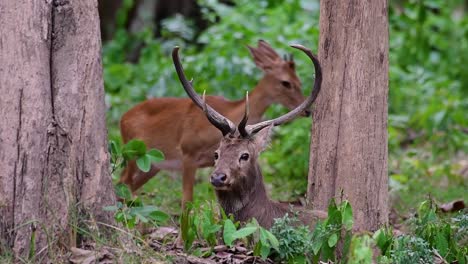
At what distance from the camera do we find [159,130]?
432 inches

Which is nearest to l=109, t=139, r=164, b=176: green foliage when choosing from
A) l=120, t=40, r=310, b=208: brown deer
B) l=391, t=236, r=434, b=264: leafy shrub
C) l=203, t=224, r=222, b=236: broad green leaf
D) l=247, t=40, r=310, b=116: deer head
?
l=203, t=224, r=222, b=236: broad green leaf

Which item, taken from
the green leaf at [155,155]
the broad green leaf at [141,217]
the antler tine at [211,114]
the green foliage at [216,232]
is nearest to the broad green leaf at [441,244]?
the green foliage at [216,232]

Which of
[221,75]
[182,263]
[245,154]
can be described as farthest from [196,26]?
[182,263]

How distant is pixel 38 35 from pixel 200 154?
14.5 ft

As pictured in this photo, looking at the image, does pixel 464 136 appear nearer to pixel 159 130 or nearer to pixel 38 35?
pixel 159 130

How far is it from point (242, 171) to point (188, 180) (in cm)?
271

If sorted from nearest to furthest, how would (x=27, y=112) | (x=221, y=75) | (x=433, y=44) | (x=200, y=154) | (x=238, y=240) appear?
(x=27, y=112)
(x=238, y=240)
(x=200, y=154)
(x=221, y=75)
(x=433, y=44)

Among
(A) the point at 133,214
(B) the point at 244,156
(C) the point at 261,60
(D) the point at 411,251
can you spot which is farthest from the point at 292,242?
(C) the point at 261,60

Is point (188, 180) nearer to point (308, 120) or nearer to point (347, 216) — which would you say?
point (308, 120)

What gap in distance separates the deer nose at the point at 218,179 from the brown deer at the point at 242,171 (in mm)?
11

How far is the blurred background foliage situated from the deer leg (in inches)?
8.1

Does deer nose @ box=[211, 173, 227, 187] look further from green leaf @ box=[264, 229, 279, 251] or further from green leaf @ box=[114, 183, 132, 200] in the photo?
green leaf @ box=[264, 229, 279, 251]

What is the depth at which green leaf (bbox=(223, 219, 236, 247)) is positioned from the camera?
6368mm

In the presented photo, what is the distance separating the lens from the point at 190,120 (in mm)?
10836
